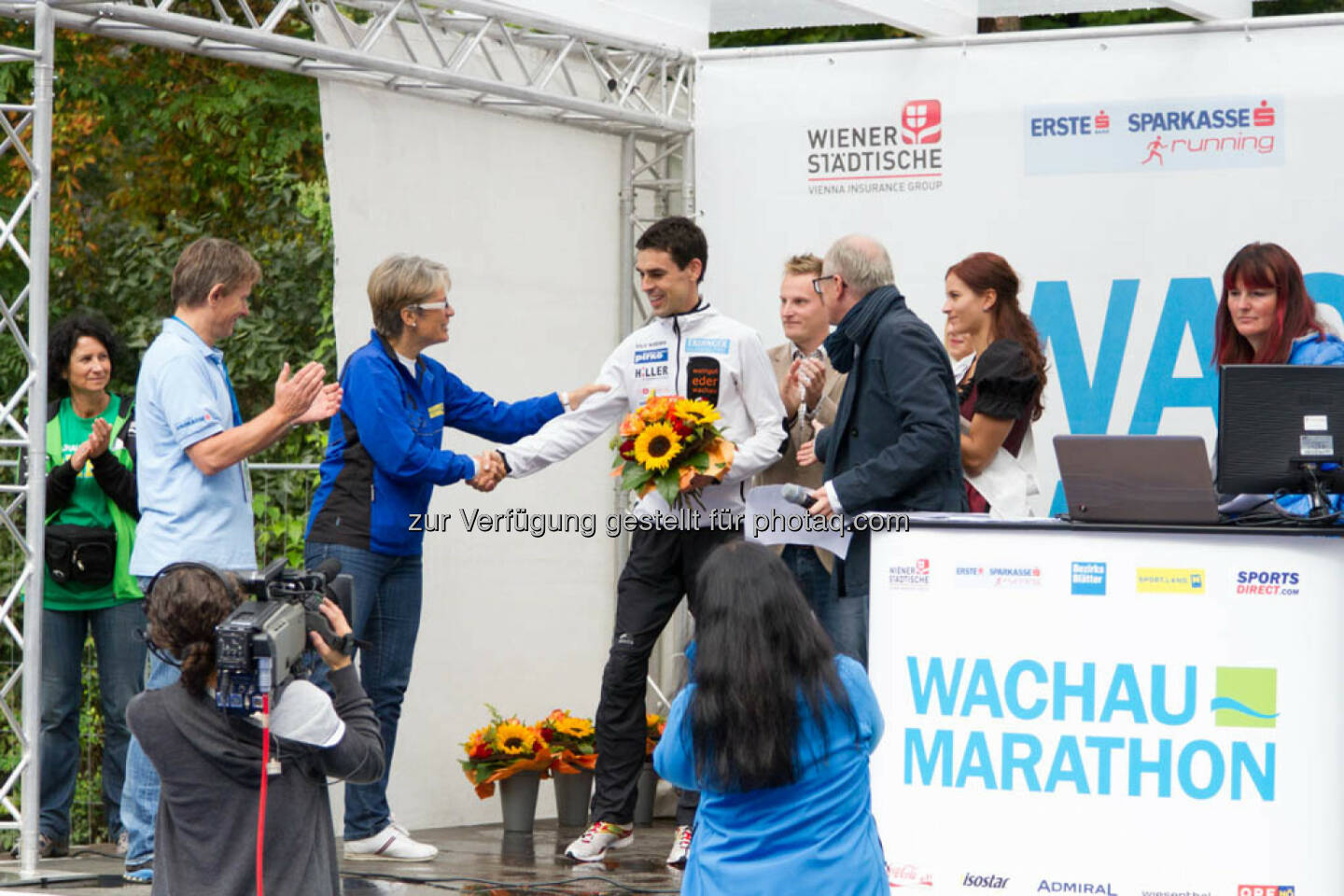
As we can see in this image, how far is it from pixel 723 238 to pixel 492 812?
256 cm

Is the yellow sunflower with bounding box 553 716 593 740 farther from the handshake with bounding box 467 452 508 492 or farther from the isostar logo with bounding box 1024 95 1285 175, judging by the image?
the isostar logo with bounding box 1024 95 1285 175

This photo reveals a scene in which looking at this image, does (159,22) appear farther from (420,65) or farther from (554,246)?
(554,246)

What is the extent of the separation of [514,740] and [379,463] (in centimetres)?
153

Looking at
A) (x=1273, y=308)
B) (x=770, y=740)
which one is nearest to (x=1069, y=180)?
(x=1273, y=308)

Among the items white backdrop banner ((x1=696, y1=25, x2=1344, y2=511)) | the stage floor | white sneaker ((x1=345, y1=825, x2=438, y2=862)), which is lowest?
the stage floor

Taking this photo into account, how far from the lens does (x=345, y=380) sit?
20.0ft

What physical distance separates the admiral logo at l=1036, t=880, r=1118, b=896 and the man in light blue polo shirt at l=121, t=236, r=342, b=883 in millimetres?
2412

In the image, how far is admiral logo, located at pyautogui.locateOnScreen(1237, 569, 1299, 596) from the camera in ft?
14.9

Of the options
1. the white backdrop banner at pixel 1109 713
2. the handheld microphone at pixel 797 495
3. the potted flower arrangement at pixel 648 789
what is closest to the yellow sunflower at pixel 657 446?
the handheld microphone at pixel 797 495

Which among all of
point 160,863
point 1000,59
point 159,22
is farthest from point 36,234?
point 1000,59

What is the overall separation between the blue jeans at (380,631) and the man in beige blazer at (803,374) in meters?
1.30

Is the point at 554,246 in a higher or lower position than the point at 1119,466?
higher

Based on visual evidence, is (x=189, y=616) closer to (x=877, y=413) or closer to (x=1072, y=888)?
(x=1072, y=888)

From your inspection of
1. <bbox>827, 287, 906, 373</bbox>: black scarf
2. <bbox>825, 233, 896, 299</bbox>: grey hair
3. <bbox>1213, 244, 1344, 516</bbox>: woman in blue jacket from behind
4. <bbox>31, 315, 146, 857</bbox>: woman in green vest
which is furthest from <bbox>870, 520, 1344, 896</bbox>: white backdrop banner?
<bbox>31, 315, 146, 857</bbox>: woman in green vest
